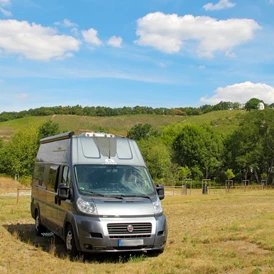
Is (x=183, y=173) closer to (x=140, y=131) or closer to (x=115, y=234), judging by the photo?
(x=140, y=131)

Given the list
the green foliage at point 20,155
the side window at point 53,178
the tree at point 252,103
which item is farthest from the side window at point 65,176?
the tree at point 252,103

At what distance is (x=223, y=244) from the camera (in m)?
10.1

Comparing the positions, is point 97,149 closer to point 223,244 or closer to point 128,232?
point 128,232

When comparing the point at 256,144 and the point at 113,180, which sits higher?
the point at 256,144

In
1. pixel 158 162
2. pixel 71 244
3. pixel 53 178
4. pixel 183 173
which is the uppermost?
pixel 53 178

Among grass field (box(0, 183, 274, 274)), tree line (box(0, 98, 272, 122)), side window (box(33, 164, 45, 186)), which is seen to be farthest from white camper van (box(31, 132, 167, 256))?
tree line (box(0, 98, 272, 122))

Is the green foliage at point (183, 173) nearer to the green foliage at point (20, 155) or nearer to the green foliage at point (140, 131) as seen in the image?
the green foliage at point (20, 155)

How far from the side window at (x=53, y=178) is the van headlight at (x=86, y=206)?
2.08 metres

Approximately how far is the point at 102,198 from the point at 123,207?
516 millimetres

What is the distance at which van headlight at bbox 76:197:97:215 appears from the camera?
26.9 ft

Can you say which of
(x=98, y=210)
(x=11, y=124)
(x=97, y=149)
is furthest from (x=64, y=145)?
(x=11, y=124)

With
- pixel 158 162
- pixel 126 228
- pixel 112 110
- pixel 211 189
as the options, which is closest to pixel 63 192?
pixel 126 228

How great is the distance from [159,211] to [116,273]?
1.85 meters

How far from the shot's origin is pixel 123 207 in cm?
827
